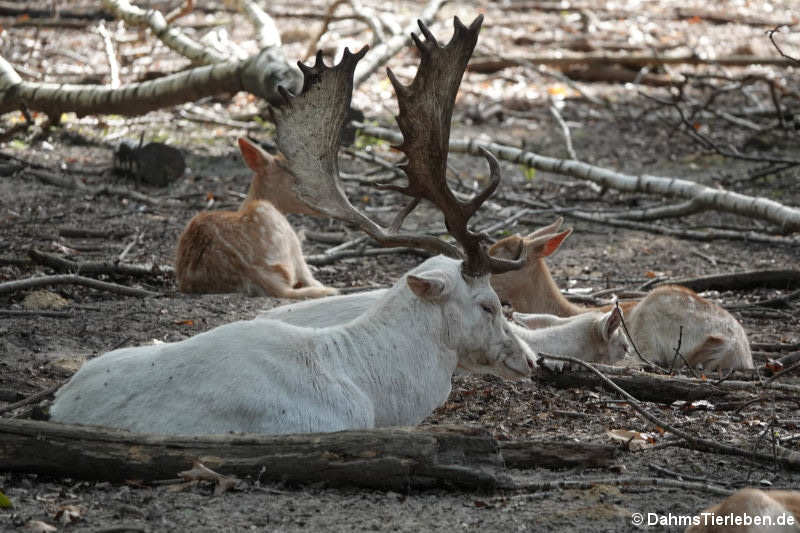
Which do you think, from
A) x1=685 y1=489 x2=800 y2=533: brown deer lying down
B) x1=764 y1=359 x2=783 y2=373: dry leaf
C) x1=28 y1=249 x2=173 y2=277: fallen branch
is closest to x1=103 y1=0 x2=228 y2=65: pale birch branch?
x1=28 y1=249 x2=173 y2=277: fallen branch

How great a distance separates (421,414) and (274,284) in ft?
10.7

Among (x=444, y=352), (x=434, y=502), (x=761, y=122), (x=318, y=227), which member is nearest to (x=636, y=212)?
(x=318, y=227)

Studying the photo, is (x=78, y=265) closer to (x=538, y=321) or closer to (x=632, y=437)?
(x=538, y=321)

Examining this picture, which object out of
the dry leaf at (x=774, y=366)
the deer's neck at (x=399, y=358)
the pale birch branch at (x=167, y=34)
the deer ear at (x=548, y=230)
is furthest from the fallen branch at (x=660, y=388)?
the pale birch branch at (x=167, y=34)

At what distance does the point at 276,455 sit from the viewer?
3670 mm

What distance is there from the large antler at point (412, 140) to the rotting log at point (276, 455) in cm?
119

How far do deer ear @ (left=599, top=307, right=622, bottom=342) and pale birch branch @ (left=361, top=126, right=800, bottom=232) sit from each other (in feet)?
8.34

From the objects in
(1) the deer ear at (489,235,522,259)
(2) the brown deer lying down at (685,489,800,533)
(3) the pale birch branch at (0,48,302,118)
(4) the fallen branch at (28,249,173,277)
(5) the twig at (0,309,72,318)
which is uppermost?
(3) the pale birch branch at (0,48,302,118)

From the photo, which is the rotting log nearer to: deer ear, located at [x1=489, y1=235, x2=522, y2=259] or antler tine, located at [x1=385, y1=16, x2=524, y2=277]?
antler tine, located at [x1=385, y1=16, x2=524, y2=277]

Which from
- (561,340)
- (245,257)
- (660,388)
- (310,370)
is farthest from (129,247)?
(660,388)

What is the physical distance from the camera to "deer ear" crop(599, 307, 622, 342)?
236 inches

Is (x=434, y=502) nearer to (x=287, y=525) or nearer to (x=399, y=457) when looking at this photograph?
(x=399, y=457)

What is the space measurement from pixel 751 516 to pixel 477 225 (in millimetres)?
6936

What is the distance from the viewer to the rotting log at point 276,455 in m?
3.65
